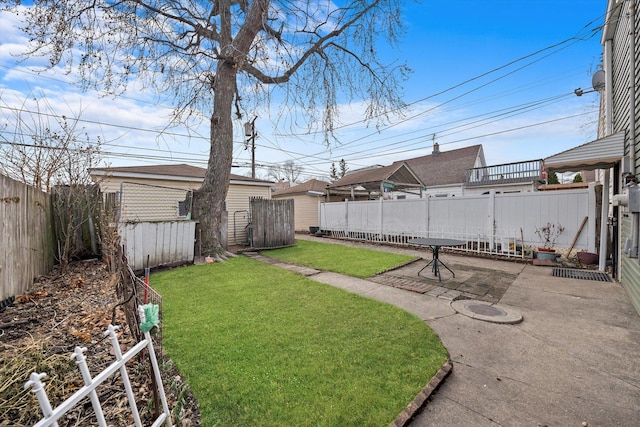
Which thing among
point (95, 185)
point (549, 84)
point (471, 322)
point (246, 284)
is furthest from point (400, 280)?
point (549, 84)

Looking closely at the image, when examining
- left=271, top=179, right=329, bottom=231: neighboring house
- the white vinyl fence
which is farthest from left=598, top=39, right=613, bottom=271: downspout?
left=271, top=179, right=329, bottom=231: neighboring house

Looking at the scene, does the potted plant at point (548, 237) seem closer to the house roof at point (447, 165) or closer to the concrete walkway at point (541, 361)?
the concrete walkway at point (541, 361)

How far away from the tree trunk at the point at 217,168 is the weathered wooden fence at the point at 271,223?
1.87 m

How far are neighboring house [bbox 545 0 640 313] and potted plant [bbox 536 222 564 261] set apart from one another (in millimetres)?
975

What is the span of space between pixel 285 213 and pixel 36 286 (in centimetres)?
745

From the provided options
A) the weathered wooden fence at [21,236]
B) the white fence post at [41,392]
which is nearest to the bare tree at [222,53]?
the weathered wooden fence at [21,236]

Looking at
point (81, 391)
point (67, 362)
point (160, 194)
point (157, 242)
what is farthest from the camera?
point (160, 194)

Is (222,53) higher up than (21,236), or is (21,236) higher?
(222,53)

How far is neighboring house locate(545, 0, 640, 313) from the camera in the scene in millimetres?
3912

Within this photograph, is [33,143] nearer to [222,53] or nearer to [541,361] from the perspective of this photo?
[222,53]

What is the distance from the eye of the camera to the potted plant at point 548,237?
6846 millimetres

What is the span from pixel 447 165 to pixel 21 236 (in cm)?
2208

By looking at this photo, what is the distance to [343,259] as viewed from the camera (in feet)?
26.7

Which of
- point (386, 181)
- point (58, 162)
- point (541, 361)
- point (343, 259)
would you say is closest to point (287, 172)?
point (386, 181)
